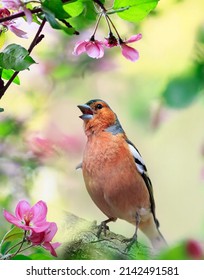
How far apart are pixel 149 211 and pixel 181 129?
19 centimetres

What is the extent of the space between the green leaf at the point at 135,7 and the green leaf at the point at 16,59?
0.23ft

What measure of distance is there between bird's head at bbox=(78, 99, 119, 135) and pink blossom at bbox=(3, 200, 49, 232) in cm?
26

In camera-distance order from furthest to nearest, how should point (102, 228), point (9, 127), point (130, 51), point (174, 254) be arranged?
point (102, 228), point (9, 127), point (130, 51), point (174, 254)

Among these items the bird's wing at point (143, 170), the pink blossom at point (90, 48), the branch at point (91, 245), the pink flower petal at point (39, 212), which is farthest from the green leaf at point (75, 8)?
the bird's wing at point (143, 170)

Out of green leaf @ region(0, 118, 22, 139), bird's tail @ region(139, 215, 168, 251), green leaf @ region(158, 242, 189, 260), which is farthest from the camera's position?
bird's tail @ region(139, 215, 168, 251)

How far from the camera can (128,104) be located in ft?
1.53

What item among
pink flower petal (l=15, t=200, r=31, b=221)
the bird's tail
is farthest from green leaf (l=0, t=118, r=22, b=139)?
the bird's tail

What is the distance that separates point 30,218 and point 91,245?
192 millimetres

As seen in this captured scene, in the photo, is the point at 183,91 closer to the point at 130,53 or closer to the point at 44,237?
the point at 130,53

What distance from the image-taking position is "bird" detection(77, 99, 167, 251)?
2.12 ft

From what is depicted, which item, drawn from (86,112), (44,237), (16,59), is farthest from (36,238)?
(86,112)

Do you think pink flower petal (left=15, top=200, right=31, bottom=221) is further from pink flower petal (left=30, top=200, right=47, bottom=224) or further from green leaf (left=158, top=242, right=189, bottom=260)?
green leaf (left=158, top=242, right=189, bottom=260)

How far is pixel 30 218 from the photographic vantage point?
380 millimetres
